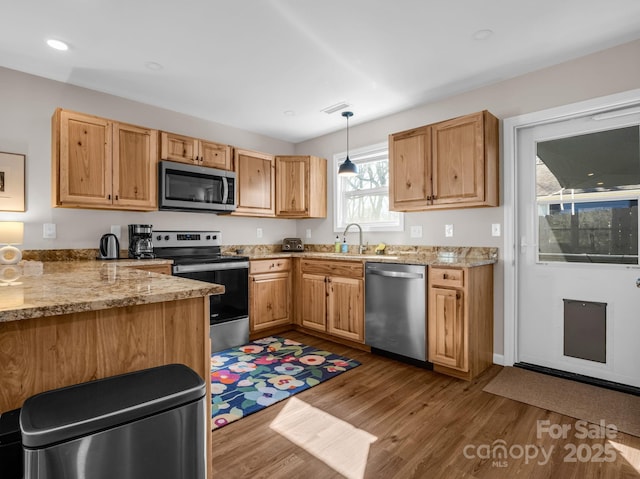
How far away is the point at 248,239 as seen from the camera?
14.5ft

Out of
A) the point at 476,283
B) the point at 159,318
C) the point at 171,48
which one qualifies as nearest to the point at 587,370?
the point at 476,283

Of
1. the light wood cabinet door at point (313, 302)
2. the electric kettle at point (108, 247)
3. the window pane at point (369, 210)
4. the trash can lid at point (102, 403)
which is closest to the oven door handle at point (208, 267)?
the electric kettle at point (108, 247)

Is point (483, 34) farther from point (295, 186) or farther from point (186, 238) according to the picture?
point (186, 238)

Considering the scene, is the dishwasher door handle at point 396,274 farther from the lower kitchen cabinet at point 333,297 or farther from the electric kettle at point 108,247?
the electric kettle at point 108,247

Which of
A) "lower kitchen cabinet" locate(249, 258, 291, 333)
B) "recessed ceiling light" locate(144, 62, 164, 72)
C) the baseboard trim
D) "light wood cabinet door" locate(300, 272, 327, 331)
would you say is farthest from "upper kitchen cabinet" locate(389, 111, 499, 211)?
"recessed ceiling light" locate(144, 62, 164, 72)

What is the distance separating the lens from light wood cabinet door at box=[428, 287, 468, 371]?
265 centimetres

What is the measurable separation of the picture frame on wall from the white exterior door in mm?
4138

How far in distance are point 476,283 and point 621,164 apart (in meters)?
1.34

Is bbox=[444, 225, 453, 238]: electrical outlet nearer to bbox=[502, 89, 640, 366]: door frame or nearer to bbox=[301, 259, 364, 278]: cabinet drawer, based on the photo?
bbox=[502, 89, 640, 366]: door frame

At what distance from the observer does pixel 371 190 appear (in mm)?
4125

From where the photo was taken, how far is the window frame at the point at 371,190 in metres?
3.85

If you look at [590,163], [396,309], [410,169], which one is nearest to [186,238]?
[396,309]

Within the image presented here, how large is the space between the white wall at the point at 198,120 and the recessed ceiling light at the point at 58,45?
65cm

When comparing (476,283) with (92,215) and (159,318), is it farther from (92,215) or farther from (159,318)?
(92,215)
